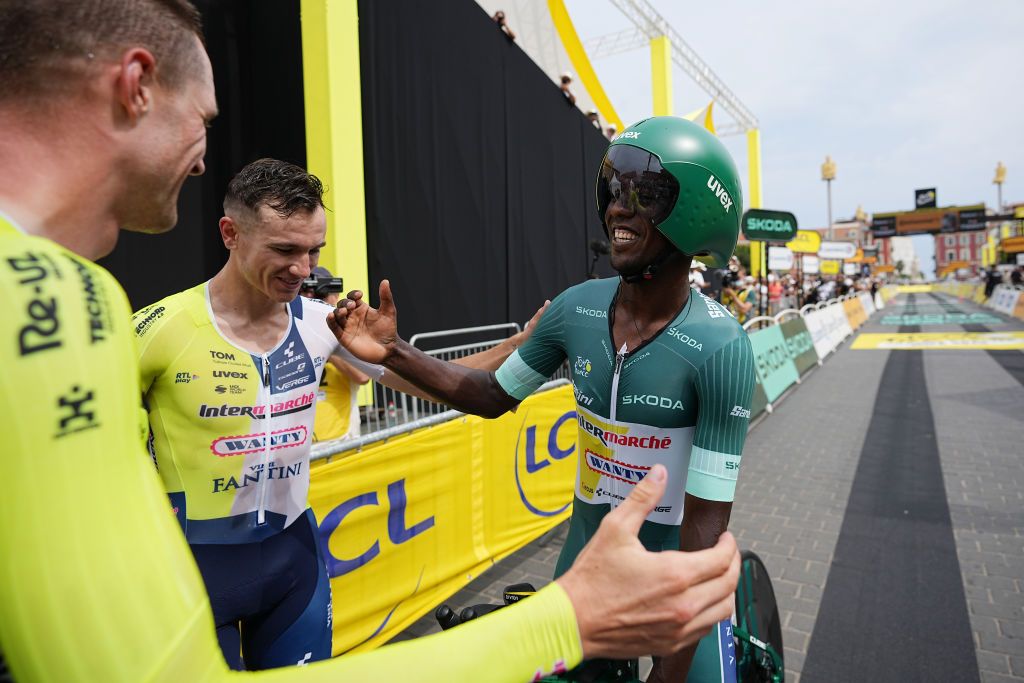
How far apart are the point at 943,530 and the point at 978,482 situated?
151cm

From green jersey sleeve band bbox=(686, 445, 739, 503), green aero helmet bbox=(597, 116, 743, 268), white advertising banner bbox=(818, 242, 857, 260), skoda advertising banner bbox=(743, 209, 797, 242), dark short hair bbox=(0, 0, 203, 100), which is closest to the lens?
dark short hair bbox=(0, 0, 203, 100)

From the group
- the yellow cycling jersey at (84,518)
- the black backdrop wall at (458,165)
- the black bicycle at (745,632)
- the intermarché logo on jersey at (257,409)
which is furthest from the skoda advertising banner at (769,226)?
the yellow cycling jersey at (84,518)

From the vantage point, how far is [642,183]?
5.87 ft

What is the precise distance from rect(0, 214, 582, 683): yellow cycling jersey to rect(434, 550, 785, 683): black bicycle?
0.93 m

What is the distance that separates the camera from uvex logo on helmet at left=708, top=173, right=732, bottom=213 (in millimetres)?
1792

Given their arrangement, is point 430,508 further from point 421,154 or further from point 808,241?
point 808,241

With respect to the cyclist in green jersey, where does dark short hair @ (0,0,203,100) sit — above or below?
above

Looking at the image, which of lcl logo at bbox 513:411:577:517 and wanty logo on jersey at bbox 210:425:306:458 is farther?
lcl logo at bbox 513:411:577:517

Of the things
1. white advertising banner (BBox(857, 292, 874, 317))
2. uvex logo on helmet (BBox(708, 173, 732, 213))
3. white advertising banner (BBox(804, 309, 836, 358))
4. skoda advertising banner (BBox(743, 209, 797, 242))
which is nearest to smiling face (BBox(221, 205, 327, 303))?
uvex logo on helmet (BBox(708, 173, 732, 213))

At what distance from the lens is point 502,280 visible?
9.98m

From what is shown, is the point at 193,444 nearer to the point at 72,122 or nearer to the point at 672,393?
the point at 72,122

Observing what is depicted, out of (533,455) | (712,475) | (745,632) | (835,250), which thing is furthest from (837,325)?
(712,475)

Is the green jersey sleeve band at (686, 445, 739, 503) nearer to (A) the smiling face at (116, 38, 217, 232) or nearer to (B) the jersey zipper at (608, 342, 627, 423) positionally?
(B) the jersey zipper at (608, 342, 627, 423)

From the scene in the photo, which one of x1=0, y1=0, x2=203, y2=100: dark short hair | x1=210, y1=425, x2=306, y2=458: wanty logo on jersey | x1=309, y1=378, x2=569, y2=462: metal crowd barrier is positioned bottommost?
x1=309, y1=378, x2=569, y2=462: metal crowd barrier
